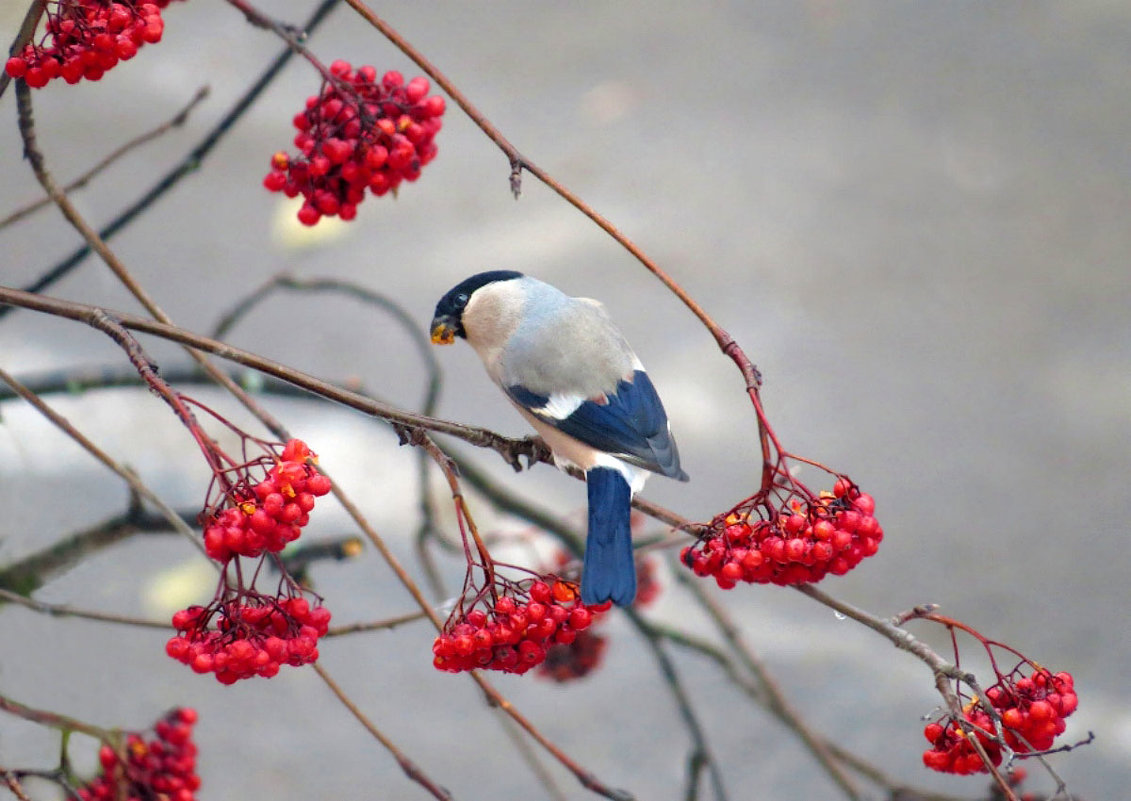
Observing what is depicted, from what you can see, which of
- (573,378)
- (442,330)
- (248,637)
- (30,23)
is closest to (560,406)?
(573,378)

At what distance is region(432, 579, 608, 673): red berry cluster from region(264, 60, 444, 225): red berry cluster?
344mm

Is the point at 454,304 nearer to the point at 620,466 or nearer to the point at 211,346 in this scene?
the point at 620,466

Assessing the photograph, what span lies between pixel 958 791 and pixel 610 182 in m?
0.93

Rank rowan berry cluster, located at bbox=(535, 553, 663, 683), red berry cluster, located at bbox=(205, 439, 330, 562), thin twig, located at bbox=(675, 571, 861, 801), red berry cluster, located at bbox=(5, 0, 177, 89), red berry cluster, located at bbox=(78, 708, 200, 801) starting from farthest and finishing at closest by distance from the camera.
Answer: rowan berry cluster, located at bbox=(535, 553, 663, 683) < thin twig, located at bbox=(675, 571, 861, 801) < red berry cluster, located at bbox=(78, 708, 200, 801) < red berry cluster, located at bbox=(5, 0, 177, 89) < red berry cluster, located at bbox=(205, 439, 330, 562)

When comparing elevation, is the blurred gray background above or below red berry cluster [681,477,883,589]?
above

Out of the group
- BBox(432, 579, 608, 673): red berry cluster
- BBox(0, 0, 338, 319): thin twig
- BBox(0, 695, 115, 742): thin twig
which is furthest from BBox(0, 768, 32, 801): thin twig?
BBox(0, 0, 338, 319): thin twig

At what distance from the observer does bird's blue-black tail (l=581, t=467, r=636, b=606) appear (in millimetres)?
792

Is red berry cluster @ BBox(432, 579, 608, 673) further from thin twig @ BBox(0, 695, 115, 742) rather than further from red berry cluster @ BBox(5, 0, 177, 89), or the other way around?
red berry cluster @ BBox(5, 0, 177, 89)

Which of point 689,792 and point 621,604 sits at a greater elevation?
point 689,792

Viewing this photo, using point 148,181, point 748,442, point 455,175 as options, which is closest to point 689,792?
point 748,442

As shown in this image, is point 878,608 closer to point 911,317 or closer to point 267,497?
point 911,317

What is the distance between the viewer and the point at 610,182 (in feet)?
5.63

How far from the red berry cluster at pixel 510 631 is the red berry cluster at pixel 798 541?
0.32ft

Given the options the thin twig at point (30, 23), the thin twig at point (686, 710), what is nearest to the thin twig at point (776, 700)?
the thin twig at point (686, 710)
